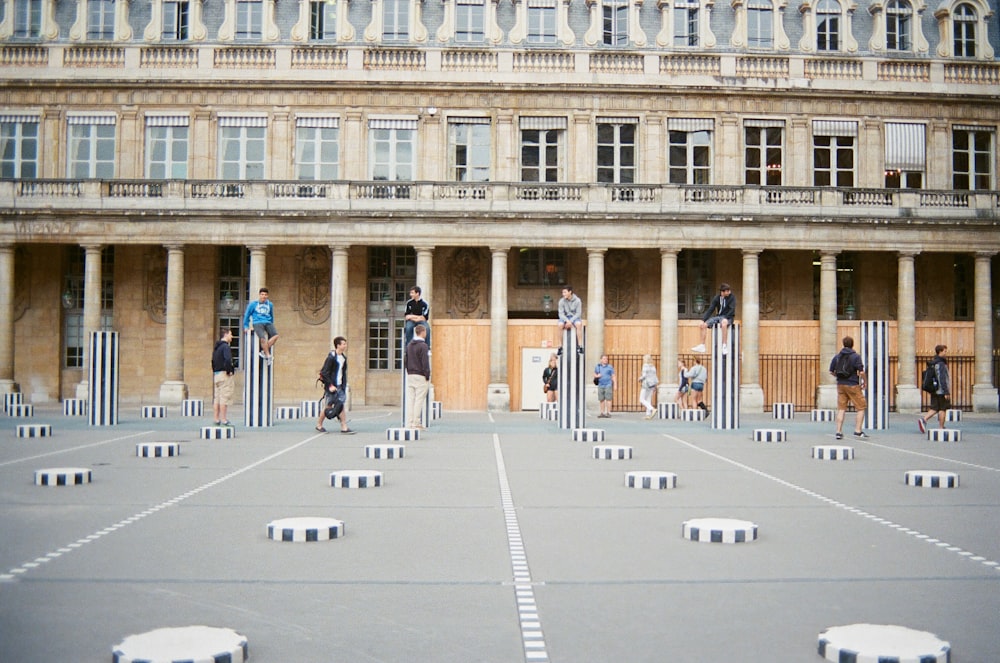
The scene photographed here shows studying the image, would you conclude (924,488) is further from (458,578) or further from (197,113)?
(197,113)

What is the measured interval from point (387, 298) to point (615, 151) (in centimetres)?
1091

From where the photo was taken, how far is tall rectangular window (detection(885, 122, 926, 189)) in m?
45.2

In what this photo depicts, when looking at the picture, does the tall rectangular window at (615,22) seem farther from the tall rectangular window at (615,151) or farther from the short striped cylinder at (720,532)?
the short striped cylinder at (720,532)

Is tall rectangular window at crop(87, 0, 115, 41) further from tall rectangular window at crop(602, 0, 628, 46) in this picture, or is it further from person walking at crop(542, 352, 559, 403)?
person walking at crop(542, 352, 559, 403)

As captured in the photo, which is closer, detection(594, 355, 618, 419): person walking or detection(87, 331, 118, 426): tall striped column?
detection(87, 331, 118, 426): tall striped column

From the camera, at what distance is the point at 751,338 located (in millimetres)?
43281

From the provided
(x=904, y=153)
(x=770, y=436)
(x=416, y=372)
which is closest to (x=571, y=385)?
(x=416, y=372)

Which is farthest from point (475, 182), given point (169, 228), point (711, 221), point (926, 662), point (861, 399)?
point (926, 662)

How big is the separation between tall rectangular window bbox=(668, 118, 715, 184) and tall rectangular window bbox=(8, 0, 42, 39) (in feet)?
84.2

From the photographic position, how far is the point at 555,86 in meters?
44.3

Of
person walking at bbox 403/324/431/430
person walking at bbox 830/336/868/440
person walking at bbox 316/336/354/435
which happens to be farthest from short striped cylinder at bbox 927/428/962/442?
person walking at bbox 316/336/354/435

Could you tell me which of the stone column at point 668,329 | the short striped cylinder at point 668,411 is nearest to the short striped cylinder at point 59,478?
the short striped cylinder at point 668,411

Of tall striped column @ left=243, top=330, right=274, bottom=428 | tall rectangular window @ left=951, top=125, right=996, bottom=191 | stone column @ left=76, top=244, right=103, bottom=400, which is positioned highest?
tall rectangular window @ left=951, top=125, right=996, bottom=191

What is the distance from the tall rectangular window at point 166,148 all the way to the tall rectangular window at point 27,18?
6442 millimetres
